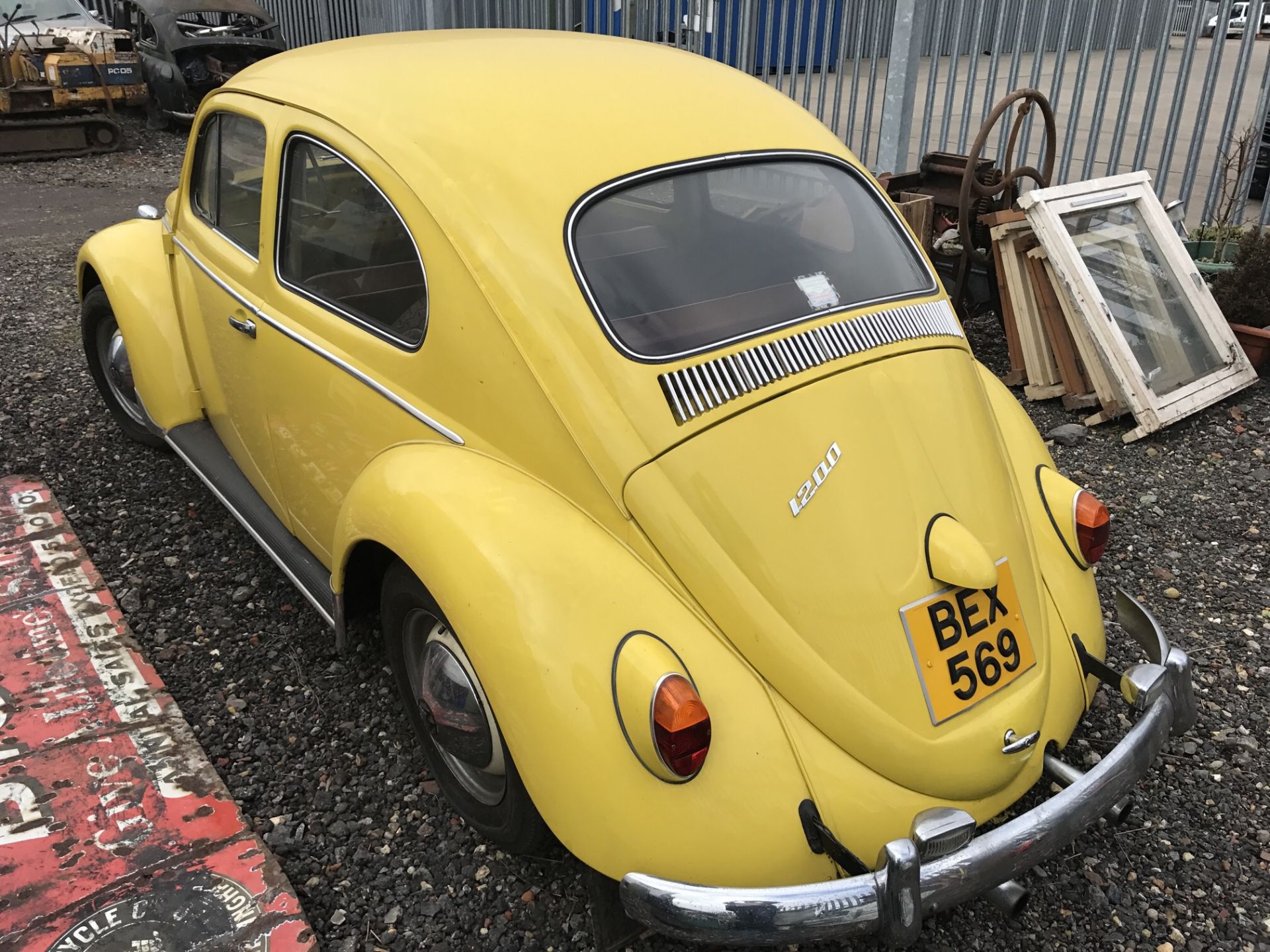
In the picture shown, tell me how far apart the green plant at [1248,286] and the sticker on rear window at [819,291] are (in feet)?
11.7

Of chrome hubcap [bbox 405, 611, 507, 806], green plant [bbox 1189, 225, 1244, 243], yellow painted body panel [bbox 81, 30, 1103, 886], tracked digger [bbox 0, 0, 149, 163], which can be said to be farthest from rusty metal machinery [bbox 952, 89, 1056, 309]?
tracked digger [bbox 0, 0, 149, 163]

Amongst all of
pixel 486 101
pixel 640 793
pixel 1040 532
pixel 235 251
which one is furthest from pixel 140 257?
pixel 1040 532

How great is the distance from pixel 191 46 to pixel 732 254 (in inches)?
441

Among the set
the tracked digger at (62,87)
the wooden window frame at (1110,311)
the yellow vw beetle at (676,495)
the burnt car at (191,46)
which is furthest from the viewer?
the burnt car at (191,46)

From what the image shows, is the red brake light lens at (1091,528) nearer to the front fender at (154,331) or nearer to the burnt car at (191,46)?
the front fender at (154,331)

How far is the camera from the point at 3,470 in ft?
14.3

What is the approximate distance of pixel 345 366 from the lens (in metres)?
A: 2.68

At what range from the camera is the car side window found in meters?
2.54

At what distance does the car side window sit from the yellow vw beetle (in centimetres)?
1

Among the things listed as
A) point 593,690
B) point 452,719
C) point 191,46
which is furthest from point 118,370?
point 191,46

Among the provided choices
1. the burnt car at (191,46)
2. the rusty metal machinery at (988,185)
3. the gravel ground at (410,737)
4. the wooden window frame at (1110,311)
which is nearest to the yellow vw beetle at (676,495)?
the gravel ground at (410,737)

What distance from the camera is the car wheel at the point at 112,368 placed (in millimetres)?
4293

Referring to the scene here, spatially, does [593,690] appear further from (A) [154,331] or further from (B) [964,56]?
(B) [964,56]

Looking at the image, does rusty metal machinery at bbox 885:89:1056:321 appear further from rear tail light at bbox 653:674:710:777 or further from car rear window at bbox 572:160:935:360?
rear tail light at bbox 653:674:710:777
